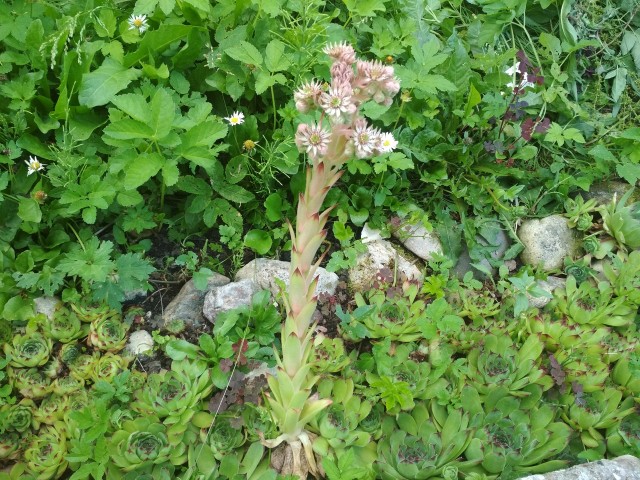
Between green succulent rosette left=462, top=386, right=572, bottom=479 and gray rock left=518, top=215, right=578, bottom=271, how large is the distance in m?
1.00

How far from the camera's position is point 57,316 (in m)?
3.03

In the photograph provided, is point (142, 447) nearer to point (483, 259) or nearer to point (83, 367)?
point (83, 367)

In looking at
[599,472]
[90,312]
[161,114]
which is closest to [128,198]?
[161,114]

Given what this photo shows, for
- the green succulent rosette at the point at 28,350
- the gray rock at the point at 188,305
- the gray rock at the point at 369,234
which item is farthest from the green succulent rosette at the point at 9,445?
the gray rock at the point at 369,234

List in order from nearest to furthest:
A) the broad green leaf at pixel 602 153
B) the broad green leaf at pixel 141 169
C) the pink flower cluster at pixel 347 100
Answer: the pink flower cluster at pixel 347 100
the broad green leaf at pixel 141 169
the broad green leaf at pixel 602 153

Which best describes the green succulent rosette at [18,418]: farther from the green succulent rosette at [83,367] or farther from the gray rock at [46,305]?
the gray rock at [46,305]

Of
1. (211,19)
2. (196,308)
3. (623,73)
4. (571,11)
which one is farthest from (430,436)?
(571,11)

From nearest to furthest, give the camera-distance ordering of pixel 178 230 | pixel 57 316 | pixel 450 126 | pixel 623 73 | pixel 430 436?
pixel 430 436 < pixel 57 316 < pixel 178 230 < pixel 450 126 < pixel 623 73

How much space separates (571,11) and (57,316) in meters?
4.16

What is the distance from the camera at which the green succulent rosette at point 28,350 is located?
2.88m

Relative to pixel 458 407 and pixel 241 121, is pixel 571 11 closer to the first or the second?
pixel 241 121

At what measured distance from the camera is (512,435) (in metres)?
2.82

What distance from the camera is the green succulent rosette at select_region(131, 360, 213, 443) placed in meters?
2.72

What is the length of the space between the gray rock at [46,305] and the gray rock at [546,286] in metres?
2.64
